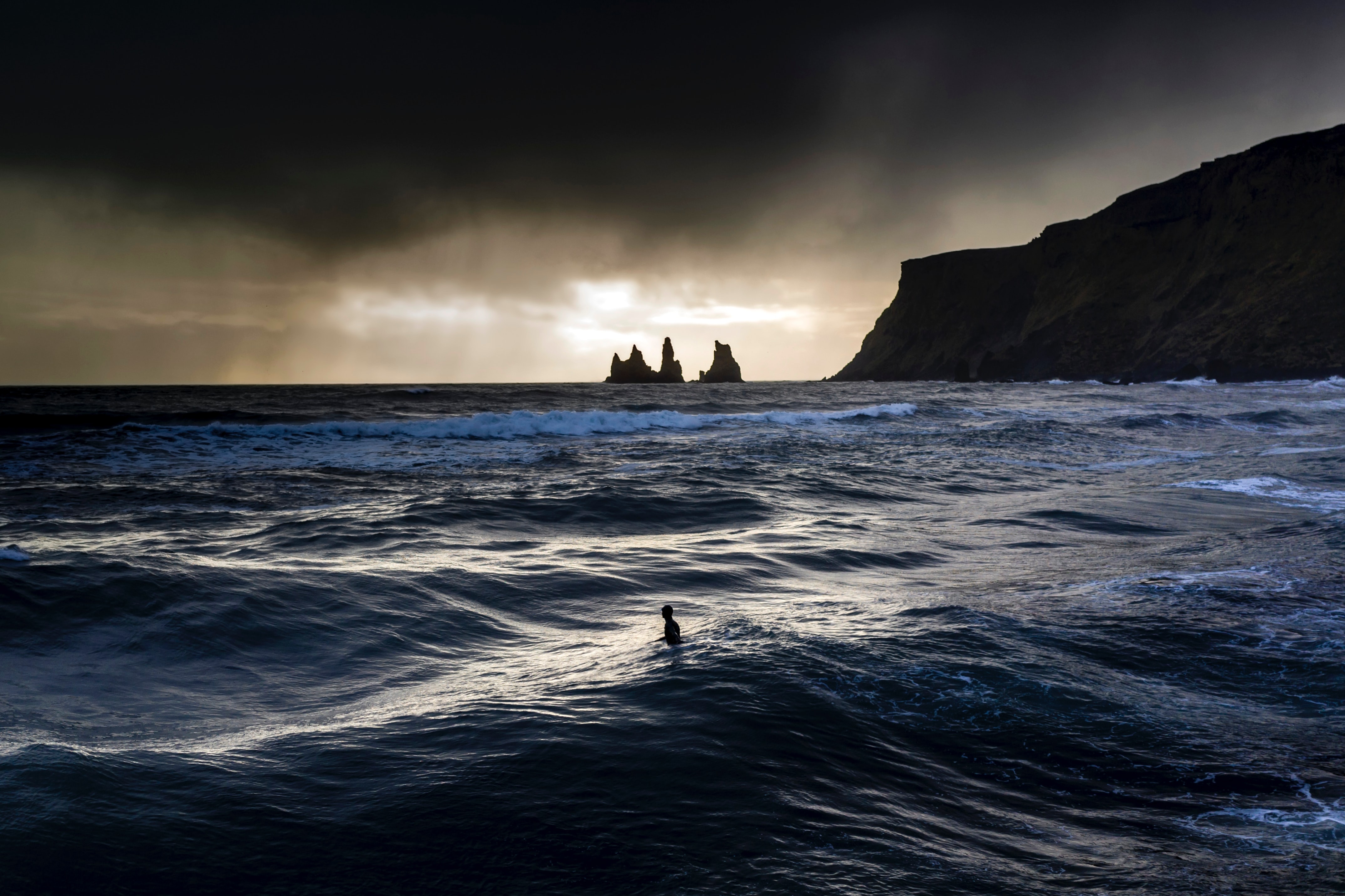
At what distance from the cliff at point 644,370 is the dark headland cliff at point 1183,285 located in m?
49.0

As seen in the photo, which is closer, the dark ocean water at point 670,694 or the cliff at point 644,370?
the dark ocean water at point 670,694

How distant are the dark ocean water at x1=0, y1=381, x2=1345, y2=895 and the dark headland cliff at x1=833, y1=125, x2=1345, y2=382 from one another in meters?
79.0

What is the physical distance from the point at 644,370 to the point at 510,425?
111500 mm

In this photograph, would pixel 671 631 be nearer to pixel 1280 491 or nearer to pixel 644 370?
pixel 1280 491

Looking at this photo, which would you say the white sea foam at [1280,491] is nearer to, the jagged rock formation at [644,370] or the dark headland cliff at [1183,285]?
the dark headland cliff at [1183,285]

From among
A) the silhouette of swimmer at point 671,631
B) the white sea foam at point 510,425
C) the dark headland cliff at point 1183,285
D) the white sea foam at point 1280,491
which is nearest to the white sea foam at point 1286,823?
the silhouette of swimmer at point 671,631

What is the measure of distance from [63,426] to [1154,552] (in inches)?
1368

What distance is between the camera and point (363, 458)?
1891 cm

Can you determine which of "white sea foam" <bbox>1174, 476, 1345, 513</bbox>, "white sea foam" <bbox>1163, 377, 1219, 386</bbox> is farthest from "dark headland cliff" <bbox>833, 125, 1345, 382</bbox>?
"white sea foam" <bbox>1174, 476, 1345, 513</bbox>

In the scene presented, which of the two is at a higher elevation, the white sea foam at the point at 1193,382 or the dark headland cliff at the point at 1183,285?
the dark headland cliff at the point at 1183,285

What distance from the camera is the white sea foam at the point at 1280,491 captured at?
37.3 ft

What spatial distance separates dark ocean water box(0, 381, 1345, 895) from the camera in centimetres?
291

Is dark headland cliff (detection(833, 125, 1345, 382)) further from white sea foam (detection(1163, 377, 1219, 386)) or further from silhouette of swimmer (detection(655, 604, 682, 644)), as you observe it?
silhouette of swimmer (detection(655, 604, 682, 644))

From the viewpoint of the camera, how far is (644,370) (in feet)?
451
